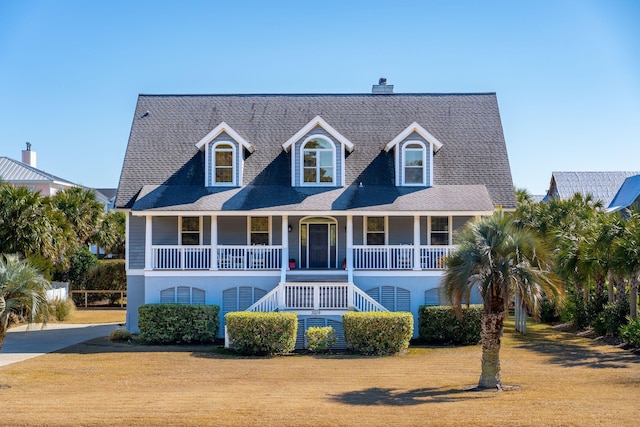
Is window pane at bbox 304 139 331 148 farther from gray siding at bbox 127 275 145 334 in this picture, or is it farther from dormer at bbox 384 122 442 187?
→ gray siding at bbox 127 275 145 334

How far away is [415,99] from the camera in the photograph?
32562 mm

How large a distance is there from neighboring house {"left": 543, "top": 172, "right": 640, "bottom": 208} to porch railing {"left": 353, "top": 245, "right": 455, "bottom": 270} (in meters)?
37.3

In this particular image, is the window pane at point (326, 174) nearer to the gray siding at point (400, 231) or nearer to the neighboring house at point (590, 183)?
the gray siding at point (400, 231)

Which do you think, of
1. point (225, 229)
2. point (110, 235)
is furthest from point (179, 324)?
point (110, 235)

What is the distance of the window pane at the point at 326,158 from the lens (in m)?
28.5

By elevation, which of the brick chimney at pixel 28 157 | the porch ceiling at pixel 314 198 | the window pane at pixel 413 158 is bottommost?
the porch ceiling at pixel 314 198

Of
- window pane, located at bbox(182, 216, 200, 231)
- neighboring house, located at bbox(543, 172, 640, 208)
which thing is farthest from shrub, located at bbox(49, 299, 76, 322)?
neighboring house, located at bbox(543, 172, 640, 208)

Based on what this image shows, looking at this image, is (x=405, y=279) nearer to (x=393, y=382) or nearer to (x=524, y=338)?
(x=524, y=338)

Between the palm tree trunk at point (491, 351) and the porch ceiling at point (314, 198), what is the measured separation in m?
9.74

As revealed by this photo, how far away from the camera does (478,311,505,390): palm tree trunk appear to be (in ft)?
55.3

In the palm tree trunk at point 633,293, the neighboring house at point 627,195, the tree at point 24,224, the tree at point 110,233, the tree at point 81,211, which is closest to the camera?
the palm tree trunk at point 633,293

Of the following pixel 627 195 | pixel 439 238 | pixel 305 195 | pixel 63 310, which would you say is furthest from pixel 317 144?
pixel 627 195

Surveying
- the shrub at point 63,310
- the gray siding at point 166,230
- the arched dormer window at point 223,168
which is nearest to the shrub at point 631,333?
the arched dormer window at point 223,168

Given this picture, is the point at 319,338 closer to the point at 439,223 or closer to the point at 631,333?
the point at 439,223
